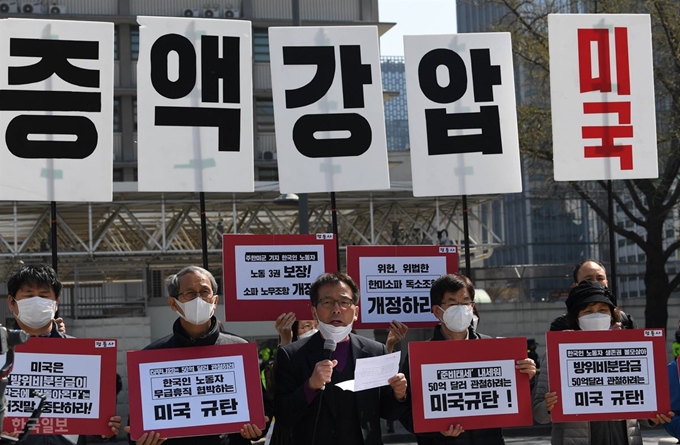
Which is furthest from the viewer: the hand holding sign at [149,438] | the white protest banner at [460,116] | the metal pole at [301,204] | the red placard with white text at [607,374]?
the metal pole at [301,204]

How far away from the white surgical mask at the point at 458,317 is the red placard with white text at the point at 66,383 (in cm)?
199

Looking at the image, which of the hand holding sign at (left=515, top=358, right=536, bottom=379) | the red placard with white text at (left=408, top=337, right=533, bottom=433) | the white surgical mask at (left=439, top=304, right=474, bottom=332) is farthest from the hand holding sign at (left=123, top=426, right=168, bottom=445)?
the hand holding sign at (left=515, top=358, right=536, bottom=379)

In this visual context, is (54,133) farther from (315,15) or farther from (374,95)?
(315,15)

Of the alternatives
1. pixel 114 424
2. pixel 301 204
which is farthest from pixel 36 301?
pixel 301 204

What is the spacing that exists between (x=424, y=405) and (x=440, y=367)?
264 millimetres

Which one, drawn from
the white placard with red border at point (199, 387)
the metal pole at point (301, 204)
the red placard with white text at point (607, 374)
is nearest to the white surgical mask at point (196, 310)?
the white placard with red border at point (199, 387)

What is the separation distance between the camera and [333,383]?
6.32 metres

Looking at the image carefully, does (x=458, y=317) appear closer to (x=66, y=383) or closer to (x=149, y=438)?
(x=149, y=438)

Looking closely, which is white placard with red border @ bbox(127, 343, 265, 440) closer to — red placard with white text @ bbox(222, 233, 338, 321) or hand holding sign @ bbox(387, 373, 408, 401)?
hand holding sign @ bbox(387, 373, 408, 401)

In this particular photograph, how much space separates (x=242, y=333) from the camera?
27.2m

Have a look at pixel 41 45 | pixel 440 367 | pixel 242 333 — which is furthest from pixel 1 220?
pixel 440 367

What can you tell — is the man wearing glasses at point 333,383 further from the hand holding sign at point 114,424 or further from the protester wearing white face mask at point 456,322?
the hand holding sign at point 114,424

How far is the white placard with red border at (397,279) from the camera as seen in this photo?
27.1 feet

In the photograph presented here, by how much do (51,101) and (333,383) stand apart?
10.8 feet
